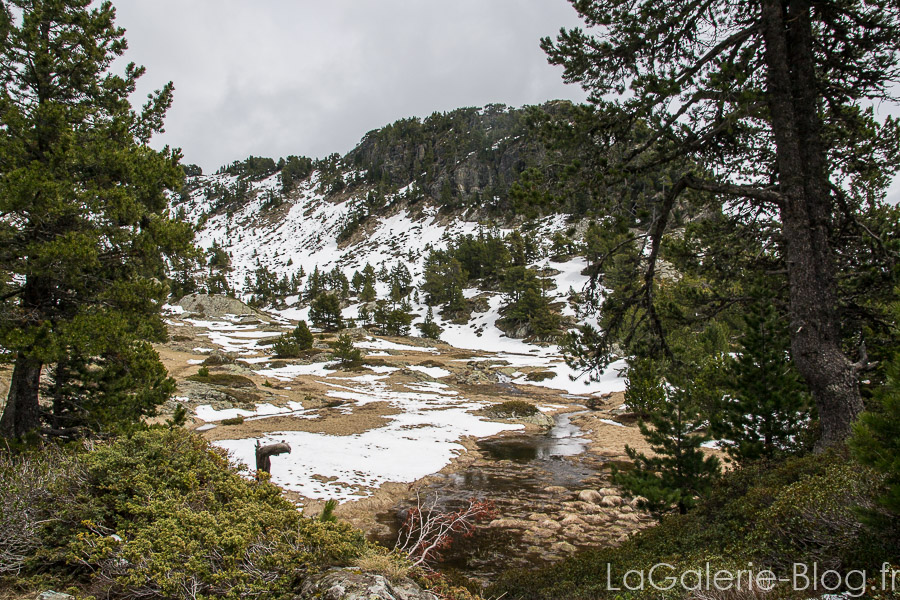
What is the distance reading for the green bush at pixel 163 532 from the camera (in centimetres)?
350

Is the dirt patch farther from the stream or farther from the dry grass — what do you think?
the dry grass

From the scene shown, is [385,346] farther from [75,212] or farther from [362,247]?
[362,247]

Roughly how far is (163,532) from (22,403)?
21.2 feet

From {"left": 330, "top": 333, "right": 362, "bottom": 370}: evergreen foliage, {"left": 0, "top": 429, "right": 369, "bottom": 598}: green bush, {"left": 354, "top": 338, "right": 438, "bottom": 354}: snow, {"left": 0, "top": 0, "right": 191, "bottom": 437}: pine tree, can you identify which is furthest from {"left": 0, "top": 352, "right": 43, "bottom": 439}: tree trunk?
{"left": 354, "top": 338, "right": 438, "bottom": 354}: snow

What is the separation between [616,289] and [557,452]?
11.7 metres

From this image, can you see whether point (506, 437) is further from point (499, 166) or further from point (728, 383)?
point (499, 166)

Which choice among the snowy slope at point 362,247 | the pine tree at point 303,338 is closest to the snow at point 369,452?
the snowy slope at point 362,247

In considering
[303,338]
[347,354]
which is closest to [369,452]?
[347,354]

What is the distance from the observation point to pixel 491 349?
2461 inches

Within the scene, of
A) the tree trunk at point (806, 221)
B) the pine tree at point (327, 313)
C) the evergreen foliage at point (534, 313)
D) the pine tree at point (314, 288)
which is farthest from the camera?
the pine tree at point (314, 288)

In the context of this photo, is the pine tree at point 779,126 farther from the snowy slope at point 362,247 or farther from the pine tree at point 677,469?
the snowy slope at point 362,247

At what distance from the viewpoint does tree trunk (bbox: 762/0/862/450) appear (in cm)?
502

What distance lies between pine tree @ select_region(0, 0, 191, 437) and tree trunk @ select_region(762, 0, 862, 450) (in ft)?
32.3

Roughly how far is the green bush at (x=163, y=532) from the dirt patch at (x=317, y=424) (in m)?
10.5
